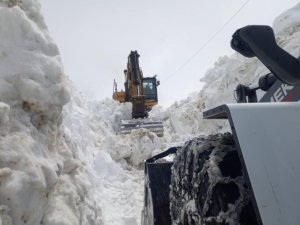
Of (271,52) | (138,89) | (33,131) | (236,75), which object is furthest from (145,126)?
(271,52)

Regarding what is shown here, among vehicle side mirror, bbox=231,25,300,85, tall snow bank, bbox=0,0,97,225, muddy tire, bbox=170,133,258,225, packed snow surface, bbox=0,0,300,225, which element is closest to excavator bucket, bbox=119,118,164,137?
packed snow surface, bbox=0,0,300,225

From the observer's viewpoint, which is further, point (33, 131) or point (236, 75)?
point (236, 75)

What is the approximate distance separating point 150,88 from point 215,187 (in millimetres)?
18012

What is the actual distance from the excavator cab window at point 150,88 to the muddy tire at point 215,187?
57.1 feet

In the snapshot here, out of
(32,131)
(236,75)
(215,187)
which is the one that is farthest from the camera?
(236,75)

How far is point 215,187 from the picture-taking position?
1.15 m

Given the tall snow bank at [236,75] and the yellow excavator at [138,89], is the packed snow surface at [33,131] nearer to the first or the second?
the tall snow bank at [236,75]

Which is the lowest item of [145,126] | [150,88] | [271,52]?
[271,52]

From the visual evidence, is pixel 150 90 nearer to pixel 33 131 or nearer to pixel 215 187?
pixel 33 131

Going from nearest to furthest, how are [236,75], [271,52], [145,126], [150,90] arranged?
[271,52]
[236,75]
[145,126]
[150,90]

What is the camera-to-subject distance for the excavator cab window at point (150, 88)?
18875 mm

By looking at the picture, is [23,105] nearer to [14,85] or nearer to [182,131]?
[14,85]

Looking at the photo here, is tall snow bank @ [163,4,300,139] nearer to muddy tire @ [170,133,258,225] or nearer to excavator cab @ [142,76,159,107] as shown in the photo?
excavator cab @ [142,76,159,107]

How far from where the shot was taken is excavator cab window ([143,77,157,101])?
18.9m
